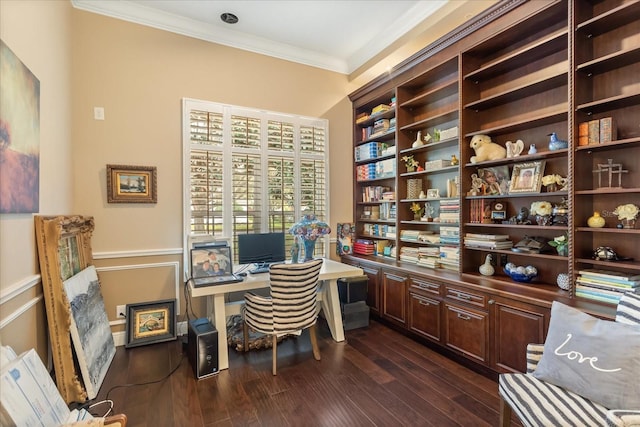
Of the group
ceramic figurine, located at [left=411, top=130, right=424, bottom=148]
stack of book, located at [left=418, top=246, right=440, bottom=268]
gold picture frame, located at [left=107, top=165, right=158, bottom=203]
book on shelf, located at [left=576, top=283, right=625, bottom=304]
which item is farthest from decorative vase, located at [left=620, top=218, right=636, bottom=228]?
gold picture frame, located at [left=107, top=165, right=158, bottom=203]

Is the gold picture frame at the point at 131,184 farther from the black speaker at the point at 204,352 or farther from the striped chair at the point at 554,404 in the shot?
the striped chair at the point at 554,404

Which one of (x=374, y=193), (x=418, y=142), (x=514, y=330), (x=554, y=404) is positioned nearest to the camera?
(x=554, y=404)

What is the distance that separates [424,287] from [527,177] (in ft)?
4.20

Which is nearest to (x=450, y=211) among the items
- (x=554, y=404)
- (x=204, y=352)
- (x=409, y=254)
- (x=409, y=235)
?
(x=409, y=235)

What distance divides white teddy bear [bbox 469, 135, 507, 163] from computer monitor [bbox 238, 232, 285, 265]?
2061mm

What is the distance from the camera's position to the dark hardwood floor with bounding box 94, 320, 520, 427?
1989mm

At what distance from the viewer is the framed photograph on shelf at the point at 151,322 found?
303cm

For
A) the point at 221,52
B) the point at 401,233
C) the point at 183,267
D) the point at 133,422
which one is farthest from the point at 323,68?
the point at 133,422

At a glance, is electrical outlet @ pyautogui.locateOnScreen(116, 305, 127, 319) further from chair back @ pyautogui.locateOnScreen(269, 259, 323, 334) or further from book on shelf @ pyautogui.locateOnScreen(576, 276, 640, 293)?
book on shelf @ pyautogui.locateOnScreen(576, 276, 640, 293)

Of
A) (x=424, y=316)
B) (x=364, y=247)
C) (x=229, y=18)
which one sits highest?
(x=229, y=18)

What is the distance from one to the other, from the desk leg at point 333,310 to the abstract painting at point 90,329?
1.94 meters

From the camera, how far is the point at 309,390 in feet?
7.52

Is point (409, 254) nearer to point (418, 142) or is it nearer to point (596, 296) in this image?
point (418, 142)

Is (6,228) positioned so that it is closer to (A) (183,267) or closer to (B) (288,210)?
(A) (183,267)
